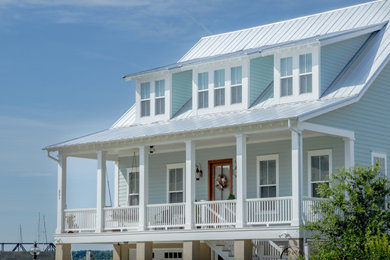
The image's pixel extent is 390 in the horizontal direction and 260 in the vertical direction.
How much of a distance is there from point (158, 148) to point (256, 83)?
4.86m

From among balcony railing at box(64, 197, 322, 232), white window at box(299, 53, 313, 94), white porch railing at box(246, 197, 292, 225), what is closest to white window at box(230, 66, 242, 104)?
white window at box(299, 53, 313, 94)

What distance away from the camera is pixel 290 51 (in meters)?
27.9

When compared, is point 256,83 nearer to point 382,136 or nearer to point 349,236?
point 382,136

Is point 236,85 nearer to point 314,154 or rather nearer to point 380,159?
point 314,154

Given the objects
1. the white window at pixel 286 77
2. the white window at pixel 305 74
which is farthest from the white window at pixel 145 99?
the white window at pixel 305 74

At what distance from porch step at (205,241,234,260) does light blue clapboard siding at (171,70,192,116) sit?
7.01 m

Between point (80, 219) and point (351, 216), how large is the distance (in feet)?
38.2

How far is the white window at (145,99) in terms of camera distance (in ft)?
107

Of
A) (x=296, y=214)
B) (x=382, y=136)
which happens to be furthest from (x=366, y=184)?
(x=382, y=136)

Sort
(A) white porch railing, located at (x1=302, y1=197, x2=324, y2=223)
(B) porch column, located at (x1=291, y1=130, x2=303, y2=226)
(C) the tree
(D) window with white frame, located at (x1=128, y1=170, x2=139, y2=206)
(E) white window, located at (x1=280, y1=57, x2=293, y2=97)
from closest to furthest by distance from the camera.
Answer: (C) the tree
(B) porch column, located at (x1=291, y1=130, x2=303, y2=226)
(A) white porch railing, located at (x1=302, y1=197, x2=324, y2=223)
(E) white window, located at (x1=280, y1=57, x2=293, y2=97)
(D) window with white frame, located at (x1=128, y1=170, x2=139, y2=206)

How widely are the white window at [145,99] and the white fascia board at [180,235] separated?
589 cm

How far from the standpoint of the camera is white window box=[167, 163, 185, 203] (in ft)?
103

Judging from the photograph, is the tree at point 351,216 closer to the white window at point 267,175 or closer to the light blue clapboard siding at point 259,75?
the white window at point 267,175

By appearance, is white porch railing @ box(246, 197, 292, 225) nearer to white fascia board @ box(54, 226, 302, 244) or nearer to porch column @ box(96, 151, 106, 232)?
white fascia board @ box(54, 226, 302, 244)
